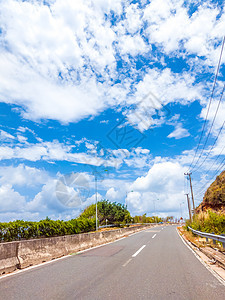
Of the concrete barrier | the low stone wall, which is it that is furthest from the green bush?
the concrete barrier

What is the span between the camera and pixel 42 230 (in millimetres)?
27922

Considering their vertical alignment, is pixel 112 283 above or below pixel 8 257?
below

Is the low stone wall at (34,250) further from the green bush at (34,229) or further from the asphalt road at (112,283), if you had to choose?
the green bush at (34,229)

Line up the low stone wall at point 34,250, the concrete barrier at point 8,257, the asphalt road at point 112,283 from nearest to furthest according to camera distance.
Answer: the asphalt road at point 112,283 → the concrete barrier at point 8,257 → the low stone wall at point 34,250

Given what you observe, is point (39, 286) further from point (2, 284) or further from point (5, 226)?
point (5, 226)

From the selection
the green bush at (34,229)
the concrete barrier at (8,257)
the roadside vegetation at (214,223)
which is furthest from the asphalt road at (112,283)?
the green bush at (34,229)

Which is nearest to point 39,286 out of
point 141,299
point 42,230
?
point 141,299

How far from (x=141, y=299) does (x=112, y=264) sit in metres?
4.10

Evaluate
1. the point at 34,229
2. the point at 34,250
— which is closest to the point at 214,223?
the point at 34,250

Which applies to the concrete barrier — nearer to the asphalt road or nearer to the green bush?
the asphalt road

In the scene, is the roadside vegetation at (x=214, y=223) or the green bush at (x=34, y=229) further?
the green bush at (x=34, y=229)

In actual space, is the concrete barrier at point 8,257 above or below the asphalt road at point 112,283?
above

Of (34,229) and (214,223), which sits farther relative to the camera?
(34,229)

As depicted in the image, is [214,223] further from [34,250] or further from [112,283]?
[112,283]
